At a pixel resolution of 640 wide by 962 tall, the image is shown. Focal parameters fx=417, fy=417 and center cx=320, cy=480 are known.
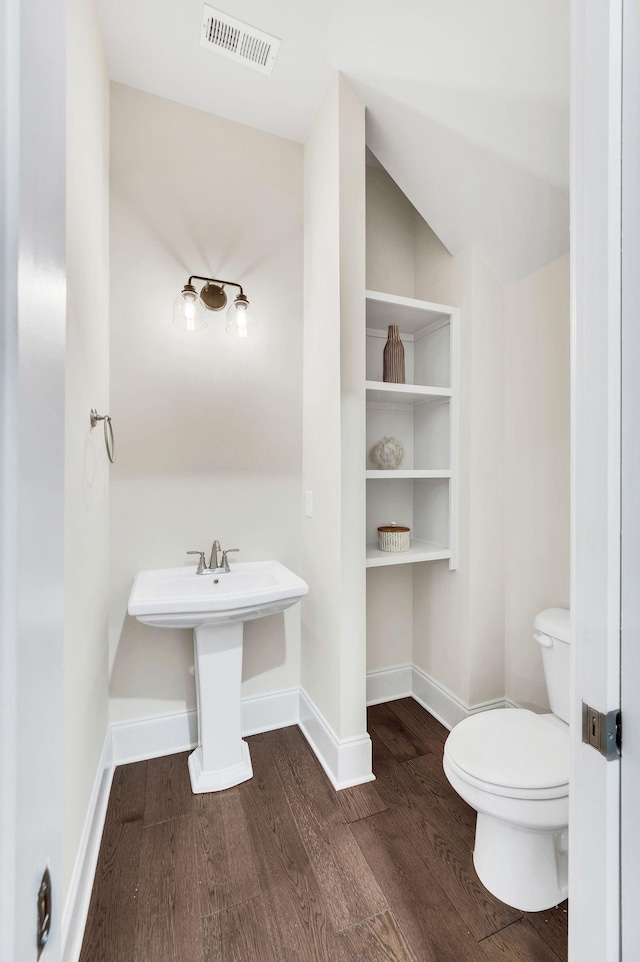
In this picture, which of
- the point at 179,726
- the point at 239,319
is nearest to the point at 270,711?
the point at 179,726

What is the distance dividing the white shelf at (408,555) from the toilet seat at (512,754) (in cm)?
67

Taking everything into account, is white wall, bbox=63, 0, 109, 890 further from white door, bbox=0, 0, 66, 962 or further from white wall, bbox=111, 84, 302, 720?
white door, bbox=0, 0, 66, 962

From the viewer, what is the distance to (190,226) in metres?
1.92

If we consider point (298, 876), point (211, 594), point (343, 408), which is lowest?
point (298, 876)

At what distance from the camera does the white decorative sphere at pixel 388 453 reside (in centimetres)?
212

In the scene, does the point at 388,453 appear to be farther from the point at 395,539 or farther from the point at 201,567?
the point at 201,567

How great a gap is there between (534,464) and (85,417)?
1.77 m

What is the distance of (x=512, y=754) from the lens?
4.20 ft

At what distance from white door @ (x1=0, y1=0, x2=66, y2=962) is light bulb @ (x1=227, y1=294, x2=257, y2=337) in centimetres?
149

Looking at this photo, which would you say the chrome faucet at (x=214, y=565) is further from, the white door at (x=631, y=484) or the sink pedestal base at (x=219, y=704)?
the white door at (x=631, y=484)

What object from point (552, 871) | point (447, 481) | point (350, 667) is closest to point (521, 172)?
point (447, 481)

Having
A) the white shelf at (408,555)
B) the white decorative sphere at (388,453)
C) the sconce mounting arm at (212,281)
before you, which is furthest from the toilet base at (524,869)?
the sconce mounting arm at (212,281)

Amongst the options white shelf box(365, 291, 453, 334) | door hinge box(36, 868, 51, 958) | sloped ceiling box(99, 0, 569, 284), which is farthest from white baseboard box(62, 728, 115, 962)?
sloped ceiling box(99, 0, 569, 284)

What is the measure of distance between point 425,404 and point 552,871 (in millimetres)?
1861
